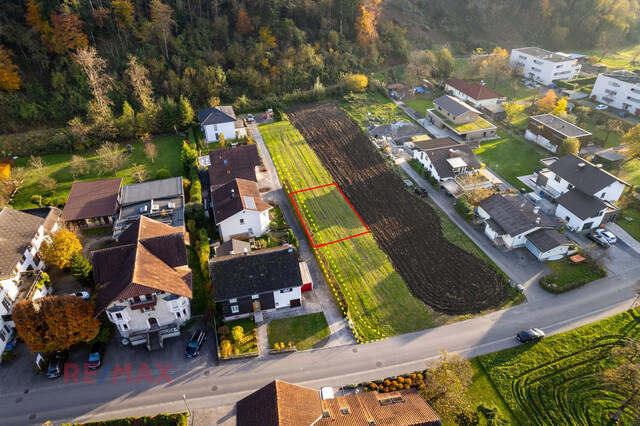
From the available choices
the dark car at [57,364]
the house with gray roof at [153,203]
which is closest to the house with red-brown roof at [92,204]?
the house with gray roof at [153,203]

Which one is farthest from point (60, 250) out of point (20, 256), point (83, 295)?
point (83, 295)

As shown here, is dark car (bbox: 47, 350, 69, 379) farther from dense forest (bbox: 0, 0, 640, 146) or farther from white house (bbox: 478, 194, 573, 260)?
white house (bbox: 478, 194, 573, 260)

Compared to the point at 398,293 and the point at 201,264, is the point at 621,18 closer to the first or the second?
the point at 398,293

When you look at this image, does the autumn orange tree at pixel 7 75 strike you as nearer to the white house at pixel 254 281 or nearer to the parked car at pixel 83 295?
the parked car at pixel 83 295

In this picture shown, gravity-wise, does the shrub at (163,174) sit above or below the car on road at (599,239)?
below

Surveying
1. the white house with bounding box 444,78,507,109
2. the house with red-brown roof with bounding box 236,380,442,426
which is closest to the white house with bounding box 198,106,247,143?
the white house with bounding box 444,78,507,109
